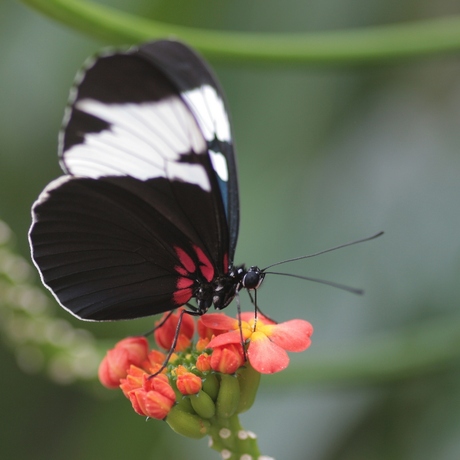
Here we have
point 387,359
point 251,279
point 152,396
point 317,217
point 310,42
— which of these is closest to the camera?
point 152,396

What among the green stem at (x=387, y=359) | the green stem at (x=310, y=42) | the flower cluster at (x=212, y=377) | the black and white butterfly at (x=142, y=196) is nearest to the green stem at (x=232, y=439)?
the flower cluster at (x=212, y=377)

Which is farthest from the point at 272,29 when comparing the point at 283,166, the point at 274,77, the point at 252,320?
the point at 252,320

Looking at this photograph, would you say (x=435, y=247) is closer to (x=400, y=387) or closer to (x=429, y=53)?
(x=400, y=387)

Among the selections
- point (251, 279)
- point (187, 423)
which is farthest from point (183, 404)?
point (251, 279)

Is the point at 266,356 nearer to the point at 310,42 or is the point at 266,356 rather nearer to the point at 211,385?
the point at 211,385

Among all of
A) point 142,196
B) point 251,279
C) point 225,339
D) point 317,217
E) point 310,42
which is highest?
point 310,42

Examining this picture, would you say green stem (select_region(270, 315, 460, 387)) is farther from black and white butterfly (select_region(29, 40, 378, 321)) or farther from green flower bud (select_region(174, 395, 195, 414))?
green flower bud (select_region(174, 395, 195, 414))
